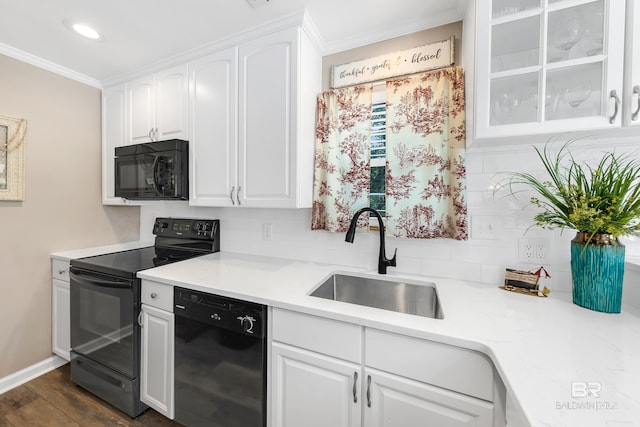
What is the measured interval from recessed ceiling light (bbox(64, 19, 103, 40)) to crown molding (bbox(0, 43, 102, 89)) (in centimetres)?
62

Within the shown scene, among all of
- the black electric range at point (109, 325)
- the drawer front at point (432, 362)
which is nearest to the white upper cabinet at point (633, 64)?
the drawer front at point (432, 362)

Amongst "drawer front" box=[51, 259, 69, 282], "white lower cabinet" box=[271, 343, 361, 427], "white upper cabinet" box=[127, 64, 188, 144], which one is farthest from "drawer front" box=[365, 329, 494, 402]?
"drawer front" box=[51, 259, 69, 282]

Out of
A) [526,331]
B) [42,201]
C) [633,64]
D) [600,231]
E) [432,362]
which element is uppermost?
[633,64]

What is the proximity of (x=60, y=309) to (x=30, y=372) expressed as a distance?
455 mm

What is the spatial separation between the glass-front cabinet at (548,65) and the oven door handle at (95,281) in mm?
2015

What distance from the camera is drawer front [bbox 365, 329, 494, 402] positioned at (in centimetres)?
86

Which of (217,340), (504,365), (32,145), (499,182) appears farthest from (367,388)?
(32,145)

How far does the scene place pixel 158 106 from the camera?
199 centimetres

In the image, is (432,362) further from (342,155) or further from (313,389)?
(342,155)

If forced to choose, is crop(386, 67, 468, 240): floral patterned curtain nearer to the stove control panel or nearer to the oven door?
the stove control panel

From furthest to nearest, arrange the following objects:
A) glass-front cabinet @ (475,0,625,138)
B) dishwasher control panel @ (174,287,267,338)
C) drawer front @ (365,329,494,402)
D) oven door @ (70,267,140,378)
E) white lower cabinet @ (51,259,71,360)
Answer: white lower cabinet @ (51,259,71,360), oven door @ (70,267,140,378), dishwasher control panel @ (174,287,267,338), glass-front cabinet @ (475,0,625,138), drawer front @ (365,329,494,402)

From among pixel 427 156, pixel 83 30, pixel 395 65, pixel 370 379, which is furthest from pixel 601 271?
pixel 83 30

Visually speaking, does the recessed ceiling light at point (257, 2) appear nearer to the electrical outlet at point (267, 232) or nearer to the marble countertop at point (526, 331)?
the electrical outlet at point (267, 232)

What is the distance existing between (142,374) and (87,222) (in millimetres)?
1444
